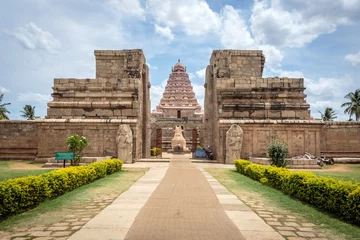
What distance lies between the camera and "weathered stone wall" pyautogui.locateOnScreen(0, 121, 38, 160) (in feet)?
66.4

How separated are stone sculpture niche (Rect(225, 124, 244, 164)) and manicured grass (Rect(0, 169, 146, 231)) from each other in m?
8.10

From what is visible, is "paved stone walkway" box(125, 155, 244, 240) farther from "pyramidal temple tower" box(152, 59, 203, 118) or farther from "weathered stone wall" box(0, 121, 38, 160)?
"pyramidal temple tower" box(152, 59, 203, 118)

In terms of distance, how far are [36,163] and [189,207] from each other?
14004 millimetres

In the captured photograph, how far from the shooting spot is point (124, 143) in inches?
693

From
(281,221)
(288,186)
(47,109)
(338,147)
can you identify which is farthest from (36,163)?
(338,147)

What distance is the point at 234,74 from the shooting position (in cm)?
2177

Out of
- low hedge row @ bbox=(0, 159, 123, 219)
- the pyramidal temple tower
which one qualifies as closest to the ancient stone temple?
the pyramidal temple tower

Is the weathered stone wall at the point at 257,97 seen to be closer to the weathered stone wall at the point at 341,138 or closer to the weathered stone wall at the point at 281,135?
the weathered stone wall at the point at 281,135

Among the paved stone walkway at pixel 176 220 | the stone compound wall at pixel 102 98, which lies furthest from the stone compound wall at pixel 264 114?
the paved stone walkway at pixel 176 220

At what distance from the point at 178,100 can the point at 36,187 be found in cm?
5478

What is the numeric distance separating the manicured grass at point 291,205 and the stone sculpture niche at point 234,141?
19.3 ft

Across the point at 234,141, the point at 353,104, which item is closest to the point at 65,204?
the point at 234,141

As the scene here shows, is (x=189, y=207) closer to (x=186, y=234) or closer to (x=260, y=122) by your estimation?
(x=186, y=234)

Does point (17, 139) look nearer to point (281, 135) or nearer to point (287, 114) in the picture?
point (281, 135)
